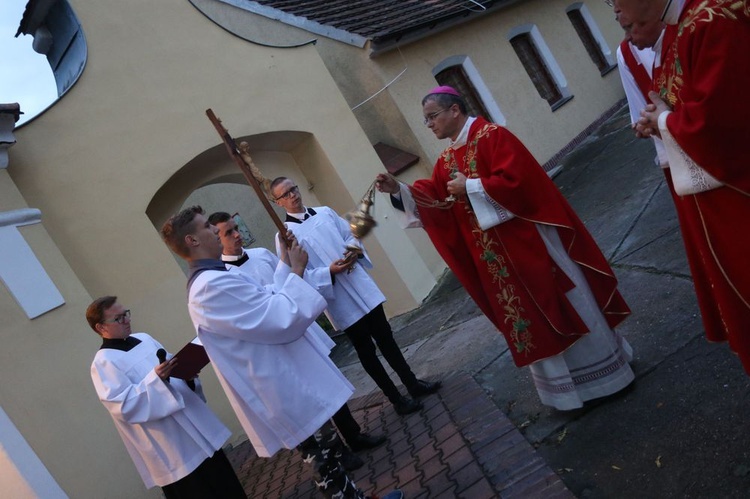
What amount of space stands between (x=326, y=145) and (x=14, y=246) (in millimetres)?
4365

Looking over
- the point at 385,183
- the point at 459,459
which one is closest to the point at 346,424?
the point at 459,459

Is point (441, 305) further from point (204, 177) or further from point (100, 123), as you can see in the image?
point (100, 123)

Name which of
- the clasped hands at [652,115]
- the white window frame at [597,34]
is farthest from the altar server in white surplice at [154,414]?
the white window frame at [597,34]

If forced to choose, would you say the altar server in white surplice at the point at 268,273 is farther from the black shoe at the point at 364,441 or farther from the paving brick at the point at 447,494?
the paving brick at the point at 447,494

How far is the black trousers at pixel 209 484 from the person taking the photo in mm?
4090

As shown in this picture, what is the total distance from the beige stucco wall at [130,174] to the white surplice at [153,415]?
199 centimetres

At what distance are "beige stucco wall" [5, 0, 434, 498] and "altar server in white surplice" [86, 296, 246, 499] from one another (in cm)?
198

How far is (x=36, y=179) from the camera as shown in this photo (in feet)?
22.4

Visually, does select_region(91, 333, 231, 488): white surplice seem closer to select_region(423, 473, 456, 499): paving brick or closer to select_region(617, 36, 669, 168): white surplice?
select_region(423, 473, 456, 499): paving brick

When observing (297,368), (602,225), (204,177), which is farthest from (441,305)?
(297,368)

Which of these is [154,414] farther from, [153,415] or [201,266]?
[201,266]

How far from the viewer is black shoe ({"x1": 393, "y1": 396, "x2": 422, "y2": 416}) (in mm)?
5109

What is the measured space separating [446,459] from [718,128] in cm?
258

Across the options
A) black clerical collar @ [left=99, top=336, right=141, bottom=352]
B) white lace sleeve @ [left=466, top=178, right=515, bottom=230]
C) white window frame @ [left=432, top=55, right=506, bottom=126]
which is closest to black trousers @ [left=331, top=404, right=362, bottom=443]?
black clerical collar @ [left=99, top=336, right=141, bottom=352]
